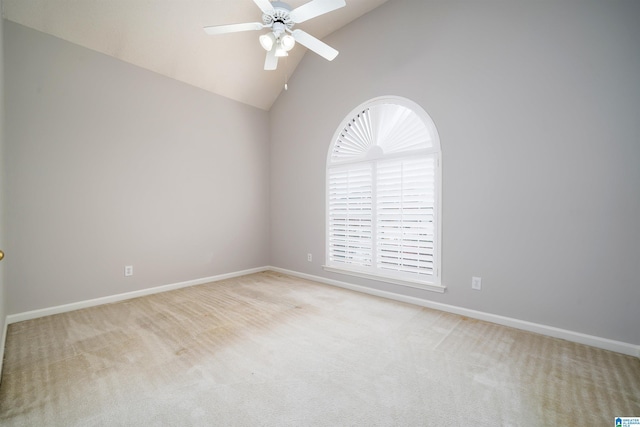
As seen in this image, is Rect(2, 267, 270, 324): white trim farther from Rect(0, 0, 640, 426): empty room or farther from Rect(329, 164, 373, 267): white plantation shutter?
Rect(329, 164, 373, 267): white plantation shutter

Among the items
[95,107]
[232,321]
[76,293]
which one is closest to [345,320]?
[232,321]

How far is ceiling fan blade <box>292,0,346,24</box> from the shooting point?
2039 mm

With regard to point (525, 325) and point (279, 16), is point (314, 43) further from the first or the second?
point (525, 325)

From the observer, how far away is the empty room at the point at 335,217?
1.72 m

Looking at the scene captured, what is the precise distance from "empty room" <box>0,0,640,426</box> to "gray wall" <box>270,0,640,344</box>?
0.06 feet

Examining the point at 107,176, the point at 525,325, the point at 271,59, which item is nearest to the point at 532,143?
the point at 525,325

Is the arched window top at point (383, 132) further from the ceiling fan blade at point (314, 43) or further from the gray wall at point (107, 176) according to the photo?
the gray wall at point (107, 176)

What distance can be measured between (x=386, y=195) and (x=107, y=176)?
129 inches

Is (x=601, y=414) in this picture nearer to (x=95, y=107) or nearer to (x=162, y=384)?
(x=162, y=384)

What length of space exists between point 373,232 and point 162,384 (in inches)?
102

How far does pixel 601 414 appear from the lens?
1.47m

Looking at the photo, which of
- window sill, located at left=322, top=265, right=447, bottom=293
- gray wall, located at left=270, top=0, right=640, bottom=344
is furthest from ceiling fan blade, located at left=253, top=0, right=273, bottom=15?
window sill, located at left=322, top=265, right=447, bottom=293

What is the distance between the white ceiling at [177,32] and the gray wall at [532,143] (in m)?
1.19

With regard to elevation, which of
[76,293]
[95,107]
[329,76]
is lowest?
[76,293]
